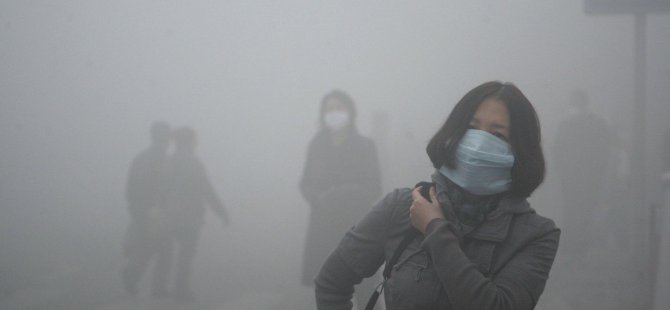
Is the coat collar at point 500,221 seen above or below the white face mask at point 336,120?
below

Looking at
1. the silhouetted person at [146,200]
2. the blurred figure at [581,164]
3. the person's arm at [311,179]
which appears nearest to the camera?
the blurred figure at [581,164]

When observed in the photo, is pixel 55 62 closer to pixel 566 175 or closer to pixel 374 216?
pixel 374 216

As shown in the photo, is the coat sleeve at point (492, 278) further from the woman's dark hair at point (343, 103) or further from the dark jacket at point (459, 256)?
the woman's dark hair at point (343, 103)

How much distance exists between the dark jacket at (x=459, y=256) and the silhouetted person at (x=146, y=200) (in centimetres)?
203

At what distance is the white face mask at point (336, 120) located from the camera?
8.50 ft

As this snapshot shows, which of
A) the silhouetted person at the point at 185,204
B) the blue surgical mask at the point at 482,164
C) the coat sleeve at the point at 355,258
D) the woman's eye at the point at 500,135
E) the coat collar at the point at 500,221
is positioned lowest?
the silhouetted person at the point at 185,204

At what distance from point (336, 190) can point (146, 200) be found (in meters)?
1.20

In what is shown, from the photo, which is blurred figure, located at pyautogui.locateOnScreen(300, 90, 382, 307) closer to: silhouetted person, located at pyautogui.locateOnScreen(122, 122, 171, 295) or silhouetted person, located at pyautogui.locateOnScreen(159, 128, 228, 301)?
silhouetted person, located at pyautogui.locateOnScreen(159, 128, 228, 301)

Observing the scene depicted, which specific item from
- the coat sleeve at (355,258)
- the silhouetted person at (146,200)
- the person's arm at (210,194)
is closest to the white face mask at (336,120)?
the person's arm at (210,194)

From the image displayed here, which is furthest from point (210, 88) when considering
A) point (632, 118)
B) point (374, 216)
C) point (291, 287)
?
point (632, 118)

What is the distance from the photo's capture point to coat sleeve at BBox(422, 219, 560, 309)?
0.83 metres

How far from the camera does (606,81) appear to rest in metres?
2.49

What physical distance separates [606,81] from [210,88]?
7.54 feet

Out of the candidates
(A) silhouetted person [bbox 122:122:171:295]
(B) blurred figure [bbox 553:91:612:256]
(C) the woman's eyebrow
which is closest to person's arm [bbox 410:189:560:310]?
(C) the woman's eyebrow
